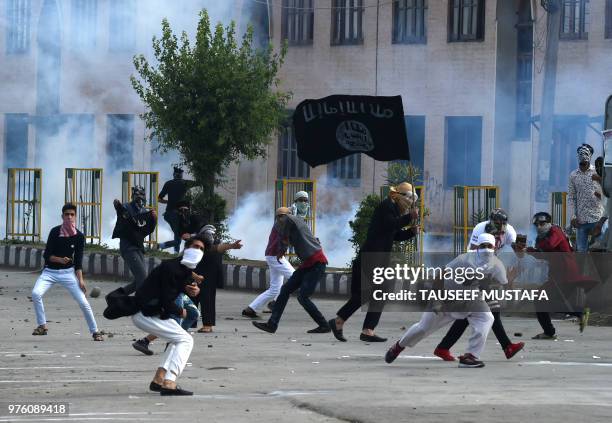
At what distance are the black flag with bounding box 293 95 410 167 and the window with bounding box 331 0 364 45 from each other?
12.1m

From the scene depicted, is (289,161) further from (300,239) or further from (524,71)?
(300,239)

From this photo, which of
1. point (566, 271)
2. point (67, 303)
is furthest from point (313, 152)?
point (566, 271)

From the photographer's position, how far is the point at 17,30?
113 ft

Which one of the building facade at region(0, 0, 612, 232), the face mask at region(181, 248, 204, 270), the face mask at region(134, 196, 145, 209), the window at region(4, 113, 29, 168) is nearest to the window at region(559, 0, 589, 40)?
the building facade at region(0, 0, 612, 232)

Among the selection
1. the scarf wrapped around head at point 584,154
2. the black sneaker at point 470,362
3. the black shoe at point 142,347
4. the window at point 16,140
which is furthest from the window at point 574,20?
the black shoe at point 142,347

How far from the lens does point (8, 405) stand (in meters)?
9.27

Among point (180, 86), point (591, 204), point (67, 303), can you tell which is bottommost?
point (67, 303)

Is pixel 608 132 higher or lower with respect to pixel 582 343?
higher

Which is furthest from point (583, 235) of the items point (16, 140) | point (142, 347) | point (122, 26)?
point (16, 140)

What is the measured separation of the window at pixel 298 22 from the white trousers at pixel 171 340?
2318 cm

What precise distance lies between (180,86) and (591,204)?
9.11 m

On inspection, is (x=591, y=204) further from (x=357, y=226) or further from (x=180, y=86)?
(x=180, y=86)

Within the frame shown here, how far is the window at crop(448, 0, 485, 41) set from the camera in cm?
3109

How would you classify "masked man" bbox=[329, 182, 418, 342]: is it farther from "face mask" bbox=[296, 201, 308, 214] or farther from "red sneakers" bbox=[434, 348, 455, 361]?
"face mask" bbox=[296, 201, 308, 214]
